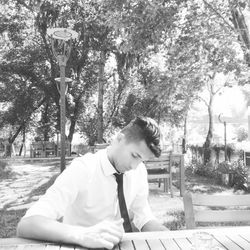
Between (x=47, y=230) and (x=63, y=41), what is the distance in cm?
689

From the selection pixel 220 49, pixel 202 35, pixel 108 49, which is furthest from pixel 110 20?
pixel 108 49

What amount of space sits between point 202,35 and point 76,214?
8.20 metres

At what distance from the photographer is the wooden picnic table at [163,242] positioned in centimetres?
177

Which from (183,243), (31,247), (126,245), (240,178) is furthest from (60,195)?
(240,178)

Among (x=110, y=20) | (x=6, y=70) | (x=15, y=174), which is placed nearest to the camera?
(x=110, y=20)

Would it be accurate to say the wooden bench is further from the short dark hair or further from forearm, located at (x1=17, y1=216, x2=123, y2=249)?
forearm, located at (x1=17, y1=216, x2=123, y2=249)

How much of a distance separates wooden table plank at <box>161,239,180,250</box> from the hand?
235 millimetres

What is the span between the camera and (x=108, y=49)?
61.2ft

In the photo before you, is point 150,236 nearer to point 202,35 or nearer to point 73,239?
point 73,239

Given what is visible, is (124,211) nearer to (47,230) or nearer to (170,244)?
(170,244)

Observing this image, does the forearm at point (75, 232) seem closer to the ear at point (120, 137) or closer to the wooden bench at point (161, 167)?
the ear at point (120, 137)

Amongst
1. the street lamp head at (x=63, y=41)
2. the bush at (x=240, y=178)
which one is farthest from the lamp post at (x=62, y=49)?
the bush at (x=240, y=178)

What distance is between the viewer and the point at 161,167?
8078 mm

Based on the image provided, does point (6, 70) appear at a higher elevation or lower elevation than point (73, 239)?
higher
